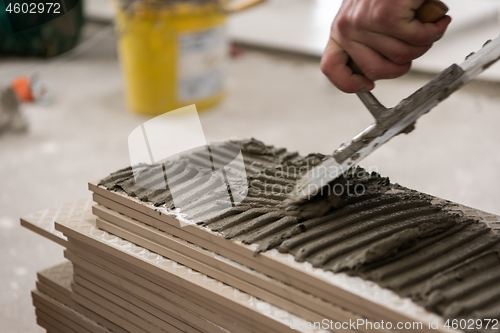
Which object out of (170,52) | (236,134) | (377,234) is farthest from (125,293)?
(170,52)

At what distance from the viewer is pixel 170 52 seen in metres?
2.39

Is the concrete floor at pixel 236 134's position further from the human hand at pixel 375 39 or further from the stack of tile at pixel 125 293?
the human hand at pixel 375 39

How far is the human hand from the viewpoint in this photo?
762 mm

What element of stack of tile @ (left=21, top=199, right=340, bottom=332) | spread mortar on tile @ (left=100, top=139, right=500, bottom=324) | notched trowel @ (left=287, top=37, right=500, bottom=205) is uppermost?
notched trowel @ (left=287, top=37, right=500, bottom=205)

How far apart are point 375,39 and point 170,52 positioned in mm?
1721

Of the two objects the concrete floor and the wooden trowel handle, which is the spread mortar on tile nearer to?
the wooden trowel handle

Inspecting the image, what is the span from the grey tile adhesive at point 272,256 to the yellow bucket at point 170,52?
150 centimetres

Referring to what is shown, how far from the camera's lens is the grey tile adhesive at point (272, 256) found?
670 mm

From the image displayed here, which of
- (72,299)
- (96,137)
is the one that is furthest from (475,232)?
(96,137)

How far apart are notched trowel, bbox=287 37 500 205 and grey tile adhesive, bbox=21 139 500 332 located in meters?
0.03

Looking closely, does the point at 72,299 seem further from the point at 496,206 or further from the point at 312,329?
the point at 496,206

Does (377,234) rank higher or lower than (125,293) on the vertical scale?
higher

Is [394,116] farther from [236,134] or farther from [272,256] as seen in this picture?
[236,134]

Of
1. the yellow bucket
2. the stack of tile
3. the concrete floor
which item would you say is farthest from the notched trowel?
the yellow bucket
